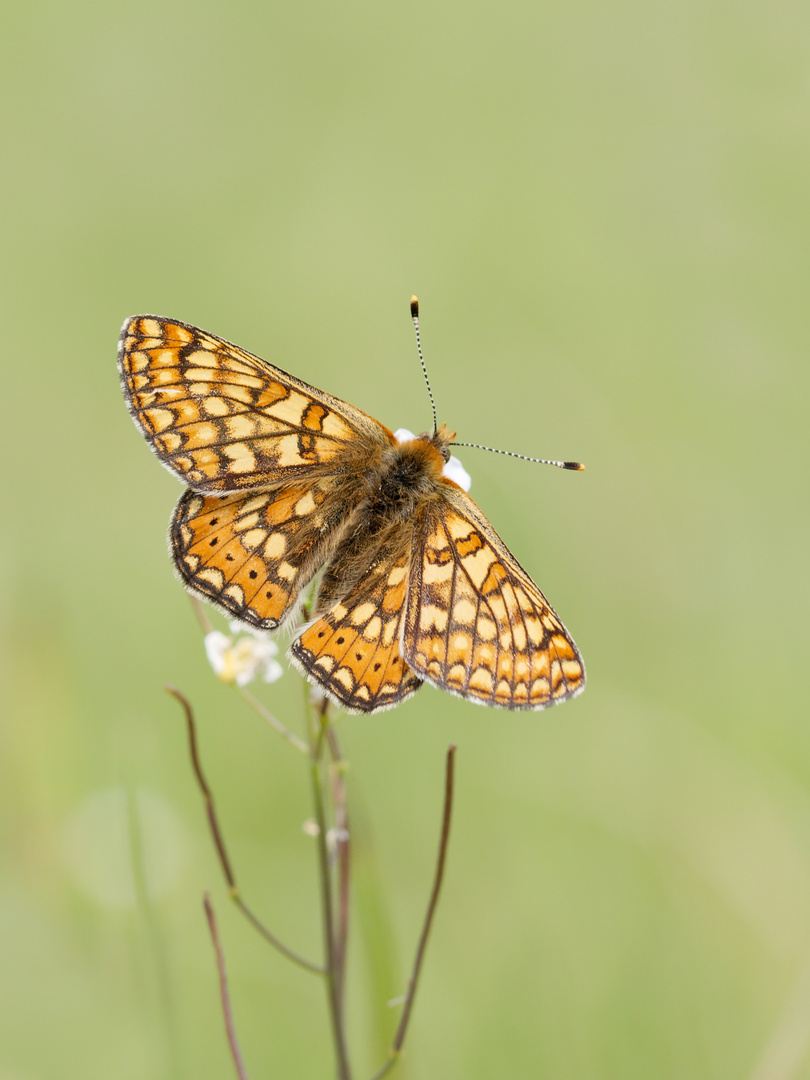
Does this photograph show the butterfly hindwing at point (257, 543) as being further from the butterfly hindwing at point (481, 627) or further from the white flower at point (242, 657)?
the butterfly hindwing at point (481, 627)

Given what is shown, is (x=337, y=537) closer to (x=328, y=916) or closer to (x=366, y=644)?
(x=366, y=644)

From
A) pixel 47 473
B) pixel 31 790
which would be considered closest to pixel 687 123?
pixel 47 473

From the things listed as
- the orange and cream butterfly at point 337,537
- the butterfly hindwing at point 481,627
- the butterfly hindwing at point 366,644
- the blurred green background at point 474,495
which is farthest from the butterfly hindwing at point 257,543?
the blurred green background at point 474,495

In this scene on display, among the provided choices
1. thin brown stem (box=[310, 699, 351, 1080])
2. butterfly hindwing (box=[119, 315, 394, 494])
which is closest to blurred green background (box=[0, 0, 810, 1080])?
thin brown stem (box=[310, 699, 351, 1080])

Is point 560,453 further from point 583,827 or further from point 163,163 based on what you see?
point 163,163

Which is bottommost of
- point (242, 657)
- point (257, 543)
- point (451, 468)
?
point (242, 657)

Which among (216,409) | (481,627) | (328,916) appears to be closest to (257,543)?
(216,409)
